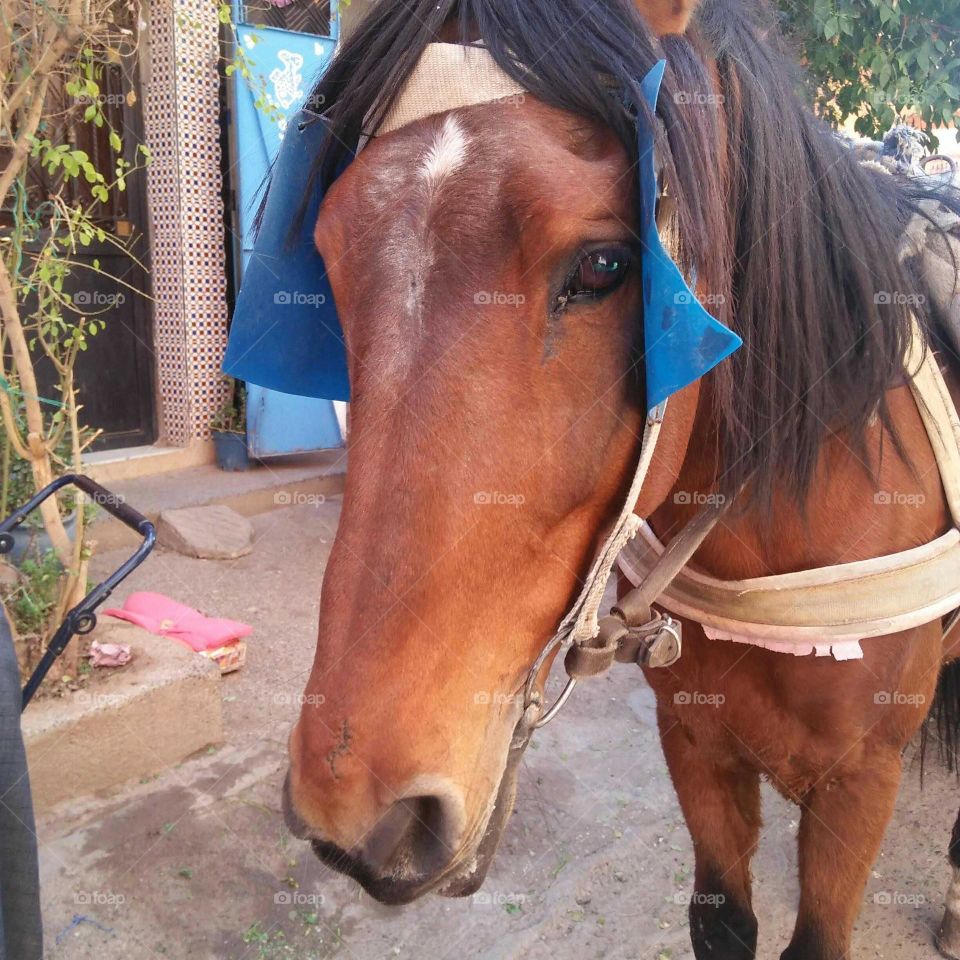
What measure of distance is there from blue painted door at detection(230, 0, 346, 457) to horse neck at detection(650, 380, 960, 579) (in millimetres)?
4321

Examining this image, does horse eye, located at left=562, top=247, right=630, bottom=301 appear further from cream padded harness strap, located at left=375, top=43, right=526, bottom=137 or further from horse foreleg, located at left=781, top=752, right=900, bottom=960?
horse foreleg, located at left=781, top=752, right=900, bottom=960

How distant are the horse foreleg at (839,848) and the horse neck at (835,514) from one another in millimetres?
483

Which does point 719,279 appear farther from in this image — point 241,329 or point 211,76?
point 211,76

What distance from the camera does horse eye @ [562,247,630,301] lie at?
108 centimetres

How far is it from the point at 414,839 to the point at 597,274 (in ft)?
2.59

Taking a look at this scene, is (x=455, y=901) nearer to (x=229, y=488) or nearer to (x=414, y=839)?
(x=414, y=839)

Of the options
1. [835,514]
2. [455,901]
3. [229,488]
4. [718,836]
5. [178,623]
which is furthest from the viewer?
[229,488]

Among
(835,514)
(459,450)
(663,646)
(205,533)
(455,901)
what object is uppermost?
(459,450)

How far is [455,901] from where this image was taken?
2.58m

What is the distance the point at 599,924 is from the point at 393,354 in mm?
2289

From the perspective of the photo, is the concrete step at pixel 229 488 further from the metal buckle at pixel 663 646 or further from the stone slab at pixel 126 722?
the metal buckle at pixel 663 646

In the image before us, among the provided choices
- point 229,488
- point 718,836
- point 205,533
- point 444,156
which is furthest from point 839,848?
point 229,488

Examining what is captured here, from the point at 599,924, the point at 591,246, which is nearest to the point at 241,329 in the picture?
the point at 591,246

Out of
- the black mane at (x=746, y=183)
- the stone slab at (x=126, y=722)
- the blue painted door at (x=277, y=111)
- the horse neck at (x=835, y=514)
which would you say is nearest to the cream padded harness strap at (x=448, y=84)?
the black mane at (x=746, y=183)
